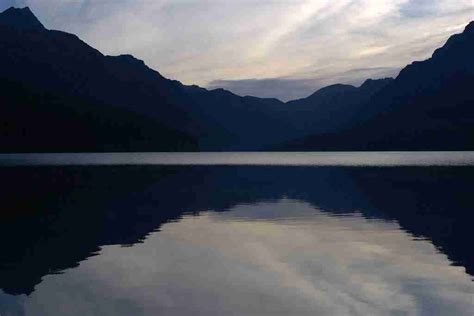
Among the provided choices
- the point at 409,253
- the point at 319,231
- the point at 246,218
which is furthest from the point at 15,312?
the point at 246,218

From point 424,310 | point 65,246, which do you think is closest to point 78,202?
point 65,246

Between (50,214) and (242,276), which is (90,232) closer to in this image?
(50,214)

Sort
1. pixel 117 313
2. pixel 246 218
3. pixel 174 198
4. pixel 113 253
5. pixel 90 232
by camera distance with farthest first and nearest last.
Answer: pixel 174 198
pixel 246 218
pixel 90 232
pixel 113 253
pixel 117 313

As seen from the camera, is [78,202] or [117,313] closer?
[117,313]

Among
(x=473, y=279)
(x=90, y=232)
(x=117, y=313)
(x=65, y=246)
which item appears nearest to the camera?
(x=117, y=313)

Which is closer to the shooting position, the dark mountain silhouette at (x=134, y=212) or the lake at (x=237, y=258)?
the lake at (x=237, y=258)

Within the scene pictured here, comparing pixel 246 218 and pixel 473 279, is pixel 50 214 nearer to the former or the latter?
pixel 246 218

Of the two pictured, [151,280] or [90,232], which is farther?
[90,232]

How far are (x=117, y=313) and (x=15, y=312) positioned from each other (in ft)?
12.1

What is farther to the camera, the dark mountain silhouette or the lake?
the dark mountain silhouette

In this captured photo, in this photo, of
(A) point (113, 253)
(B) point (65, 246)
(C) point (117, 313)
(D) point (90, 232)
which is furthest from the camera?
(D) point (90, 232)

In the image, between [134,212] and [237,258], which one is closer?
[237,258]

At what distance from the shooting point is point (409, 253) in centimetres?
3334

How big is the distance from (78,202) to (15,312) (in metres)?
44.1
